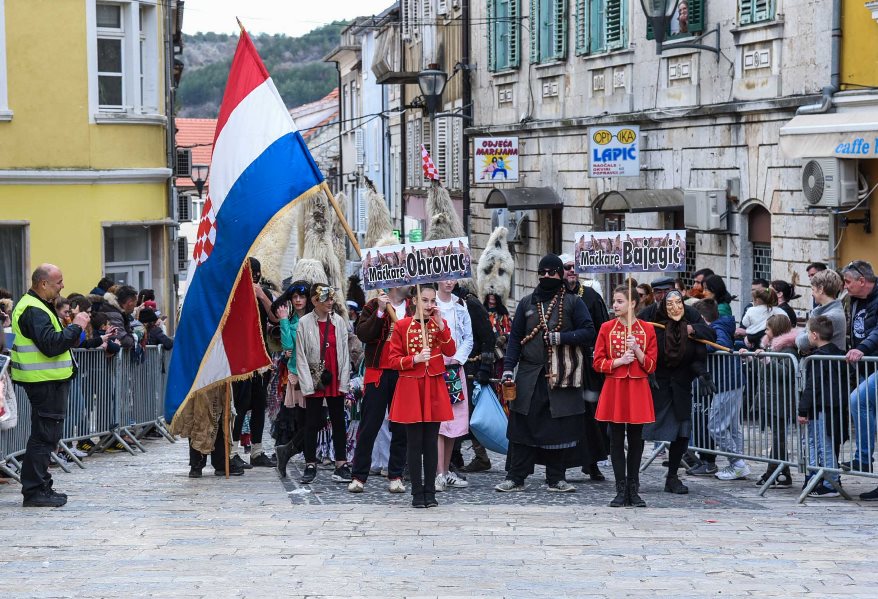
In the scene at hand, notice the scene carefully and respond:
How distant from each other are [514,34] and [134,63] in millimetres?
7668

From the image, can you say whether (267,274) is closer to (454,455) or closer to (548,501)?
(454,455)

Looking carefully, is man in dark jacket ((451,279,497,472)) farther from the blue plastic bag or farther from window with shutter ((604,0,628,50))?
window with shutter ((604,0,628,50))

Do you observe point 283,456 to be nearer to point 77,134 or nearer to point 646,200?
point 646,200

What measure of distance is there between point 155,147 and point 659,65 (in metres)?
8.84

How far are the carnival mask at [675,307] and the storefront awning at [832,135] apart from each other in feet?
18.6

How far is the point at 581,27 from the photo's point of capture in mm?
24688

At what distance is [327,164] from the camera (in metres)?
70.4

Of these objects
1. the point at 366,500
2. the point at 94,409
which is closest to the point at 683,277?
the point at 94,409

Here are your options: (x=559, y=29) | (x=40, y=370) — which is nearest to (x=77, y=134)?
(x=559, y=29)

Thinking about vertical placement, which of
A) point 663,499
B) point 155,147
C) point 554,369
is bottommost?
point 663,499

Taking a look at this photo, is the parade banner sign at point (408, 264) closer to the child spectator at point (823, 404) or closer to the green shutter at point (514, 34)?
the child spectator at point (823, 404)

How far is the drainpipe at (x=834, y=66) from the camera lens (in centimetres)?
1666

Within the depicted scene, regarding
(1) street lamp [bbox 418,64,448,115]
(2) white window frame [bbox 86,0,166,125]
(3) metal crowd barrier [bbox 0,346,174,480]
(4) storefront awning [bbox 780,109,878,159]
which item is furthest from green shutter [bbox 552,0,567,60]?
(3) metal crowd barrier [bbox 0,346,174,480]

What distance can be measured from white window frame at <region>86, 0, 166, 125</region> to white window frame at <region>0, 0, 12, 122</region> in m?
1.31
